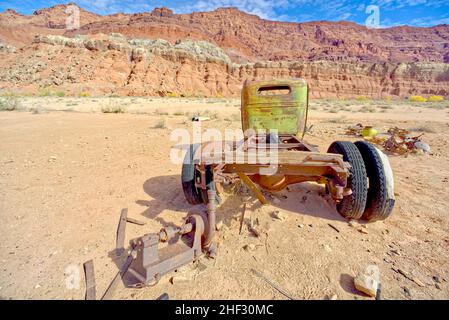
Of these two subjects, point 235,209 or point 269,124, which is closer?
point 235,209

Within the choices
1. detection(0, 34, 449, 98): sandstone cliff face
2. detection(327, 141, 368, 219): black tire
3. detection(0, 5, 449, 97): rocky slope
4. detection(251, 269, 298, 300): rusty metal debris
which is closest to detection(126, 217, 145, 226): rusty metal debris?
detection(251, 269, 298, 300): rusty metal debris

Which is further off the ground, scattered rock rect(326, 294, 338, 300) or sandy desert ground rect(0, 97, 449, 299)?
sandy desert ground rect(0, 97, 449, 299)

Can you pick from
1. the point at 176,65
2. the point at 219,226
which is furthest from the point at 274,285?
the point at 176,65

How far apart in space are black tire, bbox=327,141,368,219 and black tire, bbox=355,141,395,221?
132 millimetres

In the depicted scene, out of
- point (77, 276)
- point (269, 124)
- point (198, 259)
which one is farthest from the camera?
point (269, 124)

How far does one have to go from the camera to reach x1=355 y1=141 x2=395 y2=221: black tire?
2.64 metres

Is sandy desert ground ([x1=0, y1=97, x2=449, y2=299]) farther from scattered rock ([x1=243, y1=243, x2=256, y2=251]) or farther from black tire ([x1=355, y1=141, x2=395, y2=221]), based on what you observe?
black tire ([x1=355, y1=141, x2=395, y2=221])

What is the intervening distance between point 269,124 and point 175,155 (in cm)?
266

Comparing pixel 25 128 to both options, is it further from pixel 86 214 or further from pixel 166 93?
pixel 166 93

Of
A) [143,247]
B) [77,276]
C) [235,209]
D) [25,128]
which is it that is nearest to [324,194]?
[235,209]

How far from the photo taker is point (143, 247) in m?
1.89

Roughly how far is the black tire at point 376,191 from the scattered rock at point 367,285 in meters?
1.02

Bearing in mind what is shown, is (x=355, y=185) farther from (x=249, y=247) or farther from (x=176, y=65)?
(x=176, y=65)

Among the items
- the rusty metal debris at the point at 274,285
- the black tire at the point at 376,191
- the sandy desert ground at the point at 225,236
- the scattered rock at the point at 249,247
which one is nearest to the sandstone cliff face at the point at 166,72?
the sandy desert ground at the point at 225,236
